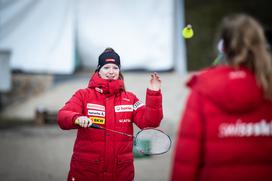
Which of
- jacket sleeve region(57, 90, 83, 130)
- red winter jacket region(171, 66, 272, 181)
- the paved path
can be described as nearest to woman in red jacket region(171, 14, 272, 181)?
red winter jacket region(171, 66, 272, 181)

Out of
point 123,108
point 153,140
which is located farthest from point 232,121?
point 153,140

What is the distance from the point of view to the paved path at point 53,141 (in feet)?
22.6

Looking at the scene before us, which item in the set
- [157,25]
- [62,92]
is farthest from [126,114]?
[62,92]

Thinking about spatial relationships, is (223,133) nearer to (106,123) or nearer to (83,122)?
(83,122)

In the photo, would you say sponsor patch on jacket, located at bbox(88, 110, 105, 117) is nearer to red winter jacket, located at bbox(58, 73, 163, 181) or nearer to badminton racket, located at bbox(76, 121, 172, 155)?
red winter jacket, located at bbox(58, 73, 163, 181)

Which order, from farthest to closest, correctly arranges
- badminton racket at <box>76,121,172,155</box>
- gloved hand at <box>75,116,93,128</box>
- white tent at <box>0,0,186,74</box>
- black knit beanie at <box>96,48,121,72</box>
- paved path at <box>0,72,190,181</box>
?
white tent at <box>0,0,186,74</box> < paved path at <box>0,72,190,181</box> < black knit beanie at <box>96,48,121,72</box> < badminton racket at <box>76,121,172,155</box> < gloved hand at <box>75,116,93,128</box>

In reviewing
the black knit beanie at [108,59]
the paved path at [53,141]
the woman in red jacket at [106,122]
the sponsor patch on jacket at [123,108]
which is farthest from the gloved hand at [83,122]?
the paved path at [53,141]

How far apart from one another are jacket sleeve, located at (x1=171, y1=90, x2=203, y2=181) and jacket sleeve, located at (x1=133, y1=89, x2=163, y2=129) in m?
0.94

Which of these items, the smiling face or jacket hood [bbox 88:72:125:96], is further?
the smiling face

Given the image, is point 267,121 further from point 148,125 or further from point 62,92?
point 62,92

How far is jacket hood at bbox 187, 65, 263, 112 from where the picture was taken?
2.78 m

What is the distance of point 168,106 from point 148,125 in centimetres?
602

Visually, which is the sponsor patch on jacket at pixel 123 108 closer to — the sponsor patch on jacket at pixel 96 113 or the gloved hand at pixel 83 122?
the sponsor patch on jacket at pixel 96 113

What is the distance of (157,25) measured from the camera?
9711 mm
